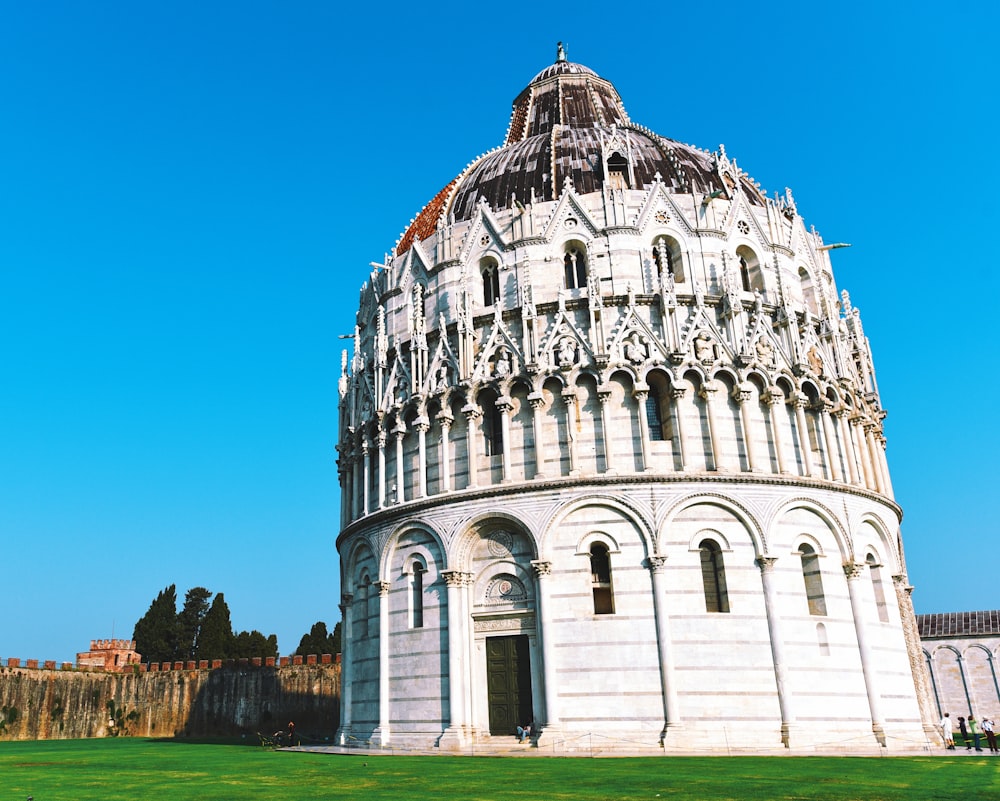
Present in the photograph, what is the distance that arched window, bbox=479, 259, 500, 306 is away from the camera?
93.2 feet

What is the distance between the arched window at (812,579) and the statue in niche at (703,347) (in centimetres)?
623

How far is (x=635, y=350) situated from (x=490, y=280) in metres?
6.11

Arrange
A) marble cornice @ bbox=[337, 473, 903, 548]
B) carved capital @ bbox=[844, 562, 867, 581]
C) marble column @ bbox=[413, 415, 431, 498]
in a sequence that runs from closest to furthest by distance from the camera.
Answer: marble cornice @ bbox=[337, 473, 903, 548]
carved capital @ bbox=[844, 562, 867, 581]
marble column @ bbox=[413, 415, 431, 498]

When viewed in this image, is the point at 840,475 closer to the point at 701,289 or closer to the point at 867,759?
the point at 701,289

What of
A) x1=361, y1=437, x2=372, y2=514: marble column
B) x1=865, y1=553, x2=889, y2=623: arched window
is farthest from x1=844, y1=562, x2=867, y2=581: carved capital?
x1=361, y1=437, x2=372, y2=514: marble column

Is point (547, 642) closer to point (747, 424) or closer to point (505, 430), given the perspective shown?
point (505, 430)

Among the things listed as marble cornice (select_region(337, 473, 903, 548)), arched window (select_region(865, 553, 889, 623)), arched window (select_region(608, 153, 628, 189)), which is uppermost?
arched window (select_region(608, 153, 628, 189))

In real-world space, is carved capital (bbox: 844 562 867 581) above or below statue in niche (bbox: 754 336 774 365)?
below

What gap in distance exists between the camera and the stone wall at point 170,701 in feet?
158

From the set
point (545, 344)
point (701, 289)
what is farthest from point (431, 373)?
point (701, 289)

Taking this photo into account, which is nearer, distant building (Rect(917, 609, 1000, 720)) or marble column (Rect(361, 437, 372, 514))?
marble column (Rect(361, 437, 372, 514))

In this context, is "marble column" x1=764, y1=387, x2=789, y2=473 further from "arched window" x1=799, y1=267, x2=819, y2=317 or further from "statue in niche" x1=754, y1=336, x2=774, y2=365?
"arched window" x1=799, y1=267, x2=819, y2=317

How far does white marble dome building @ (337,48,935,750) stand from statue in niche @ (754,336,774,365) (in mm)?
308

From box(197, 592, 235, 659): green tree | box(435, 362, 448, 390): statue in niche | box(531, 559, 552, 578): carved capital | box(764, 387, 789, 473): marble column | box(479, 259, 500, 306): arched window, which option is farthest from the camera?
box(197, 592, 235, 659): green tree
